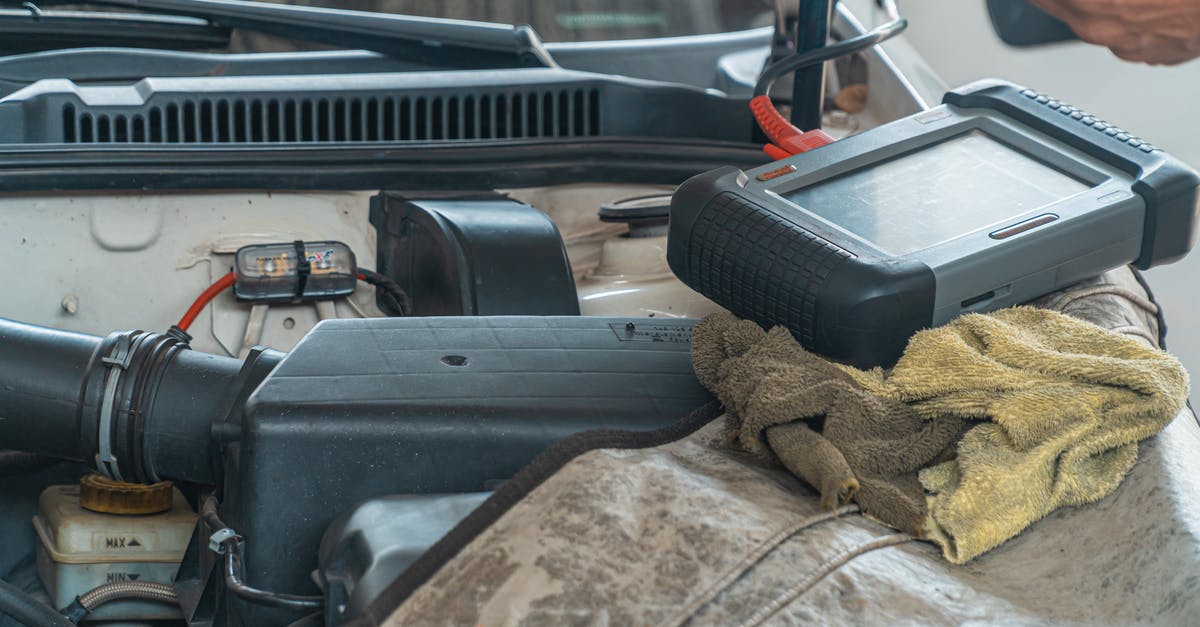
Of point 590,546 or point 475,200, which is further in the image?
point 475,200

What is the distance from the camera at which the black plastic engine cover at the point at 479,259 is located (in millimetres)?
1065

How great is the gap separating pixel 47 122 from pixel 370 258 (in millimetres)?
345

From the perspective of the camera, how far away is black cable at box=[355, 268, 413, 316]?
121cm

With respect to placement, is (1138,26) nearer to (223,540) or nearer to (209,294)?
(223,540)

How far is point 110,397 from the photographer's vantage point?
0.87 metres

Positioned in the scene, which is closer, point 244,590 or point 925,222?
point 244,590

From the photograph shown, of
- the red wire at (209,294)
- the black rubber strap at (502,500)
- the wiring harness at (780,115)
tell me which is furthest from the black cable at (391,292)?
the black rubber strap at (502,500)

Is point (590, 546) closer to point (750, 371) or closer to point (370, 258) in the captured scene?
point (750, 371)

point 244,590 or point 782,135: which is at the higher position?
point 782,135

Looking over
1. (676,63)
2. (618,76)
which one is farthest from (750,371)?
(676,63)

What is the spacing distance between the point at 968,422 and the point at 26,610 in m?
0.65

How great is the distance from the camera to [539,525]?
2.06ft

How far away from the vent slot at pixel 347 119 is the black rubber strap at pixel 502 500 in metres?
0.65

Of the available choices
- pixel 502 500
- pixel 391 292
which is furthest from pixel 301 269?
pixel 502 500
